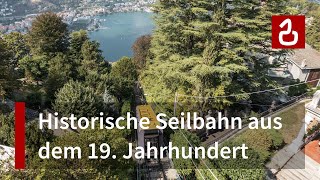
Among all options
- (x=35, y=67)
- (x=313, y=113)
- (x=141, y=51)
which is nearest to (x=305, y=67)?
(x=313, y=113)

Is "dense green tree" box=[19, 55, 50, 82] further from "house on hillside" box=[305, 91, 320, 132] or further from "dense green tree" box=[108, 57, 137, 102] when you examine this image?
"house on hillside" box=[305, 91, 320, 132]

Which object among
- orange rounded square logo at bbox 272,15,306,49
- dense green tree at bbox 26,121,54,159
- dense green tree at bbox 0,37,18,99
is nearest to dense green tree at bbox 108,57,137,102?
dense green tree at bbox 0,37,18,99

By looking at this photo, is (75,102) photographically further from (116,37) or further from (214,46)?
(116,37)

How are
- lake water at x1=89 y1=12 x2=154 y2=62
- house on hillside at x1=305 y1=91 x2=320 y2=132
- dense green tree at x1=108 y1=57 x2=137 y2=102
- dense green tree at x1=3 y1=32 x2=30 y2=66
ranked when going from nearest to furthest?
1. house on hillside at x1=305 y1=91 x2=320 y2=132
2. dense green tree at x1=108 y1=57 x2=137 y2=102
3. dense green tree at x1=3 y1=32 x2=30 y2=66
4. lake water at x1=89 y1=12 x2=154 y2=62

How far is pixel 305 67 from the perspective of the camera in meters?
33.9

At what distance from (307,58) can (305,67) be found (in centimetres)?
235

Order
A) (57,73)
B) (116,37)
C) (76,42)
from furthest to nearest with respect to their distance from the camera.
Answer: (116,37) → (76,42) → (57,73)

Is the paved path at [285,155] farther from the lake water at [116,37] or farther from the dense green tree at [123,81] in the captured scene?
the lake water at [116,37]

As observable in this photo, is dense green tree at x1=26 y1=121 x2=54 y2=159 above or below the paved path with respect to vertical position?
above

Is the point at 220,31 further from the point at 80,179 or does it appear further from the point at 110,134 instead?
the point at 80,179

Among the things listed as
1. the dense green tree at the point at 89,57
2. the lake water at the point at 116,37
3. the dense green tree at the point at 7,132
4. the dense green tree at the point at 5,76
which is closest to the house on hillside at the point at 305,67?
the dense green tree at the point at 89,57

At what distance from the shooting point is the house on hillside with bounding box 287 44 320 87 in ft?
112

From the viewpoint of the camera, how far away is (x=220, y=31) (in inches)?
796

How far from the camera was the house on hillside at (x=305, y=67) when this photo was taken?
34156 mm
